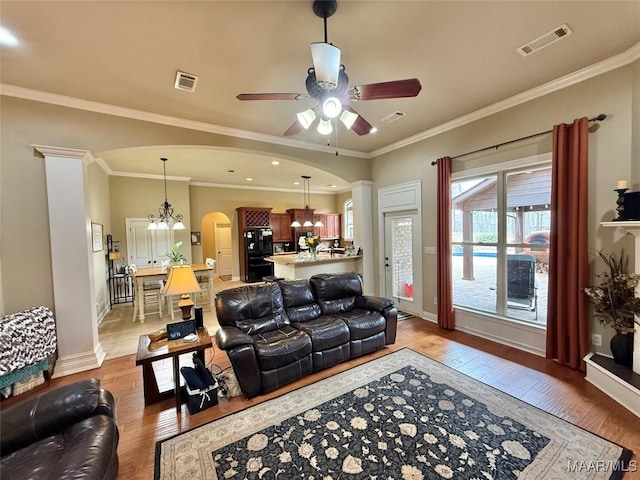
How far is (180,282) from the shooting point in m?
2.50

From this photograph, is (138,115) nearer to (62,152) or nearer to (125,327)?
(62,152)

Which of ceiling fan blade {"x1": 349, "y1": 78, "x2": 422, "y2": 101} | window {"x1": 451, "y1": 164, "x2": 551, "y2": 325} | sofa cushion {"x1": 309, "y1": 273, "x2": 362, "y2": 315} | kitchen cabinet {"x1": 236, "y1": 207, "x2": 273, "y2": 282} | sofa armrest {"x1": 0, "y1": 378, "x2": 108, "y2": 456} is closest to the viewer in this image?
sofa armrest {"x1": 0, "y1": 378, "x2": 108, "y2": 456}

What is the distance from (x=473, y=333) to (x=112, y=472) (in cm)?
420

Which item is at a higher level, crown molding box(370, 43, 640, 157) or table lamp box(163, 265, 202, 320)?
crown molding box(370, 43, 640, 157)

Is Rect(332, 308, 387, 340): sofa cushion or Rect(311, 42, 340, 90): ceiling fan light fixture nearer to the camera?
Rect(311, 42, 340, 90): ceiling fan light fixture

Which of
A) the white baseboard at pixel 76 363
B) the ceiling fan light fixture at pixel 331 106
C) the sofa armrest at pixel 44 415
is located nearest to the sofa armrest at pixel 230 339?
the sofa armrest at pixel 44 415

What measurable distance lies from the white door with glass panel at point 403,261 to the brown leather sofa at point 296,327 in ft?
4.48

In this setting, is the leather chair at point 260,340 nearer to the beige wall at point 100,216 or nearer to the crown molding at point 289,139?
the crown molding at point 289,139

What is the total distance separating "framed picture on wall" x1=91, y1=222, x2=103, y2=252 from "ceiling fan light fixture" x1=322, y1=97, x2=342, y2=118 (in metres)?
4.79

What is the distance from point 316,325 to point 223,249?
8.03 metres

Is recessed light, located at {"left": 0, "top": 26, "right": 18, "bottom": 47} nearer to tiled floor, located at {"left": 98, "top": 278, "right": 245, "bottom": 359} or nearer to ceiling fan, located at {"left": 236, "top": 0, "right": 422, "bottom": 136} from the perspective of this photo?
ceiling fan, located at {"left": 236, "top": 0, "right": 422, "bottom": 136}

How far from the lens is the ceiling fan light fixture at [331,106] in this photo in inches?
78.2

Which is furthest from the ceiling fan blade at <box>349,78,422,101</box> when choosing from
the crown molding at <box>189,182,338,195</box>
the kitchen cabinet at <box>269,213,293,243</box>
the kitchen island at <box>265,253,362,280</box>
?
the kitchen cabinet at <box>269,213,293,243</box>

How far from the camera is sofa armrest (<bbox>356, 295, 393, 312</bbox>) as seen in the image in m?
3.56
